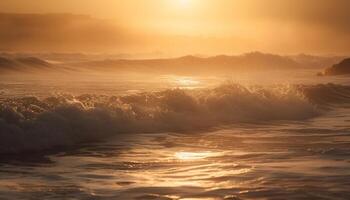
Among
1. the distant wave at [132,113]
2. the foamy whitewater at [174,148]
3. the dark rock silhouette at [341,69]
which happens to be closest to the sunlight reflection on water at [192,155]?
the foamy whitewater at [174,148]

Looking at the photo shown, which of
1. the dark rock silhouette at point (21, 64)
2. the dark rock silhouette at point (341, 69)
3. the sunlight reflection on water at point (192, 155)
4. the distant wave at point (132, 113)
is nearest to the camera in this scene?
the sunlight reflection on water at point (192, 155)

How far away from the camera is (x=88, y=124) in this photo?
13.8m

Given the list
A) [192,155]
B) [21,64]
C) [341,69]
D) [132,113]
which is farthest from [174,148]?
[341,69]

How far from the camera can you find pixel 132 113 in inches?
602

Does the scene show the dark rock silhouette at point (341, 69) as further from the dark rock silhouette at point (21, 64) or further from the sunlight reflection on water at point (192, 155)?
the sunlight reflection on water at point (192, 155)

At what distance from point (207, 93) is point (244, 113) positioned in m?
1.80

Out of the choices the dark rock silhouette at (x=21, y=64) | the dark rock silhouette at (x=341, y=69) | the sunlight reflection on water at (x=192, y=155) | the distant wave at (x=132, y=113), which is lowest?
the sunlight reflection on water at (x=192, y=155)

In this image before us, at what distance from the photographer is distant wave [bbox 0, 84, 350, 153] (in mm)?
12336

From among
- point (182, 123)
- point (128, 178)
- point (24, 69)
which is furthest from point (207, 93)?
point (24, 69)

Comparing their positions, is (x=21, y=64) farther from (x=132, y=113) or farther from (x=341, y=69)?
(x=132, y=113)

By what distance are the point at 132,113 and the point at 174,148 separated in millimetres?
3804

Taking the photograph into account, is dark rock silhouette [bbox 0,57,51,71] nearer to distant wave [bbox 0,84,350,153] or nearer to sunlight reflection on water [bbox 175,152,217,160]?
distant wave [bbox 0,84,350,153]

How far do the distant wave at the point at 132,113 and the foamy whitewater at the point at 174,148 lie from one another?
30mm

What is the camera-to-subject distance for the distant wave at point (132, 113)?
12.3m
